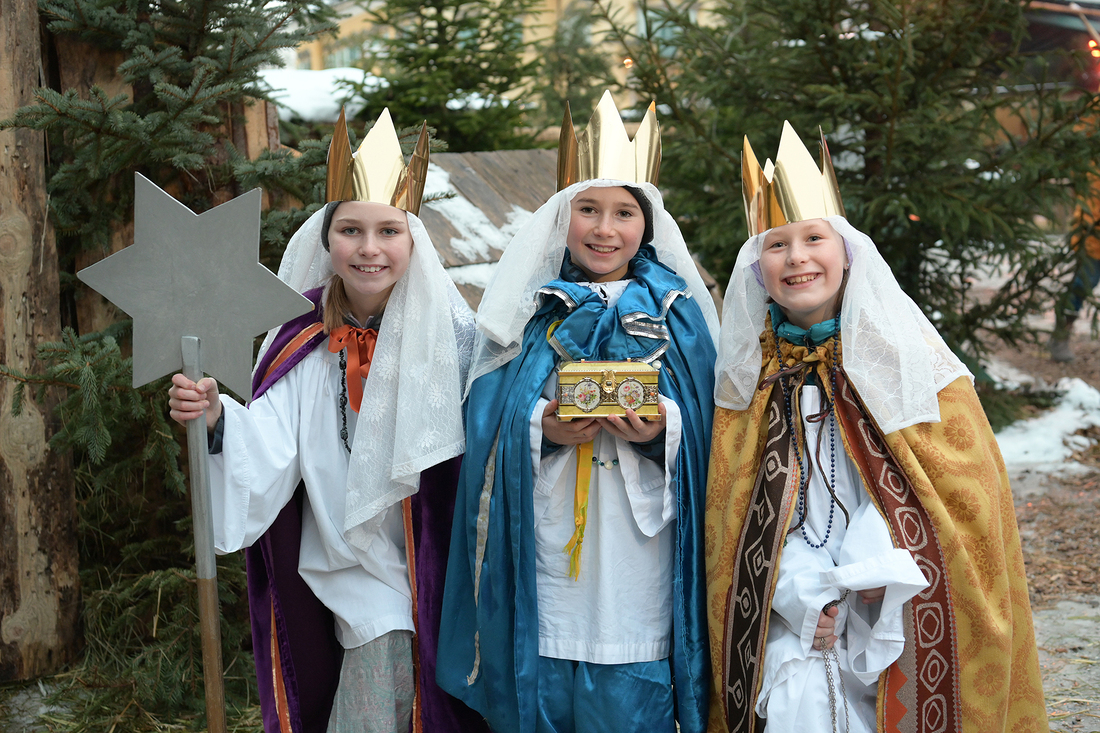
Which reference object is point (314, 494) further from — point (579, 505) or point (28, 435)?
point (28, 435)

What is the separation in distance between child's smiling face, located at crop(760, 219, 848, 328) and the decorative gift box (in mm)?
417

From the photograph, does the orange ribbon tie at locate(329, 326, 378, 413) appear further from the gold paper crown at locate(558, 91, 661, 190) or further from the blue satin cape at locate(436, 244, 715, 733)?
the gold paper crown at locate(558, 91, 661, 190)

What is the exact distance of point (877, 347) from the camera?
2436 millimetres

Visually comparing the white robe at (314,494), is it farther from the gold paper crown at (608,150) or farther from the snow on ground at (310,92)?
the snow on ground at (310,92)

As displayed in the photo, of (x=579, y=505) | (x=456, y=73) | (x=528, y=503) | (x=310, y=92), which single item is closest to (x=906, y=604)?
(x=579, y=505)

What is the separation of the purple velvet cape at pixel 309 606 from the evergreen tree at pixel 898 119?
3.97m

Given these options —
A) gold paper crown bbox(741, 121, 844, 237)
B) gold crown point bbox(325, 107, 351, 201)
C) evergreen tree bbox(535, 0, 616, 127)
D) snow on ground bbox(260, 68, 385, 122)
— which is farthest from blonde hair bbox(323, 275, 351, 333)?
evergreen tree bbox(535, 0, 616, 127)

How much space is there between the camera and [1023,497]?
229 inches

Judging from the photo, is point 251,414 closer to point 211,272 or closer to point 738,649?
point 211,272

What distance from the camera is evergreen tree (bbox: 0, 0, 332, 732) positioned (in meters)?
3.37

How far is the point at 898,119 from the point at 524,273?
4114 millimetres

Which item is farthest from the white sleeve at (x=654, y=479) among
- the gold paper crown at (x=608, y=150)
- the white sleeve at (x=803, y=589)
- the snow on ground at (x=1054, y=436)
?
the snow on ground at (x=1054, y=436)

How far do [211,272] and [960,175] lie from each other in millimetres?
5362

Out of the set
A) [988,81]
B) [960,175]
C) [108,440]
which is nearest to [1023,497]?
[960,175]
